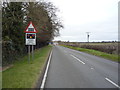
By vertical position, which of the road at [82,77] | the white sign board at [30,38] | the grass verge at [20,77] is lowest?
the road at [82,77]

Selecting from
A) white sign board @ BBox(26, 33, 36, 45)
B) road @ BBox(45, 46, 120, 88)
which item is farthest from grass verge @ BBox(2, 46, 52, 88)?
white sign board @ BBox(26, 33, 36, 45)

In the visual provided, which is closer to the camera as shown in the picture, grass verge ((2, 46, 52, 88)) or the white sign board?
grass verge ((2, 46, 52, 88))

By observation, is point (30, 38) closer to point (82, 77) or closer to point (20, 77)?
point (20, 77)

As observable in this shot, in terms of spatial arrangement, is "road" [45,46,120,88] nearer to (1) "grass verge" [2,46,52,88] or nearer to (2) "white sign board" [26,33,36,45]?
(1) "grass verge" [2,46,52,88]

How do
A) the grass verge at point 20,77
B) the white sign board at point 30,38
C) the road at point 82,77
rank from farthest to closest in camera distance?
the white sign board at point 30,38
the road at point 82,77
the grass verge at point 20,77

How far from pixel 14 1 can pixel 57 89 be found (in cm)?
1213

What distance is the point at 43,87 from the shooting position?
5.43 meters

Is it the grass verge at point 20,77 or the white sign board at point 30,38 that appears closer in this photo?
the grass verge at point 20,77

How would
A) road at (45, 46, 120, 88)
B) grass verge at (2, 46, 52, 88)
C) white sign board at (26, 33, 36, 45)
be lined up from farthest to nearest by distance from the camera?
1. white sign board at (26, 33, 36, 45)
2. road at (45, 46, 120, 88)
3. grass verge at (2, 46, 52, 88)

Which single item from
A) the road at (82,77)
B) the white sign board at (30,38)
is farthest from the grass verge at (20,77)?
the white sign board at (30,38)

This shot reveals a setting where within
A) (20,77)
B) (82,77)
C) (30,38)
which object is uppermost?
(30,38)

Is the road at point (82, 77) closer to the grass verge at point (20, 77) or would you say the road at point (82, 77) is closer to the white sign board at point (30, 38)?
the grass verge at point (20, 77)

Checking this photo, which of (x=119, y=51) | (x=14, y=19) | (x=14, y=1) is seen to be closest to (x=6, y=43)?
(x=14, y=19)

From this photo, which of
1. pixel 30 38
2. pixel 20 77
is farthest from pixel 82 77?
pixel 30 38
